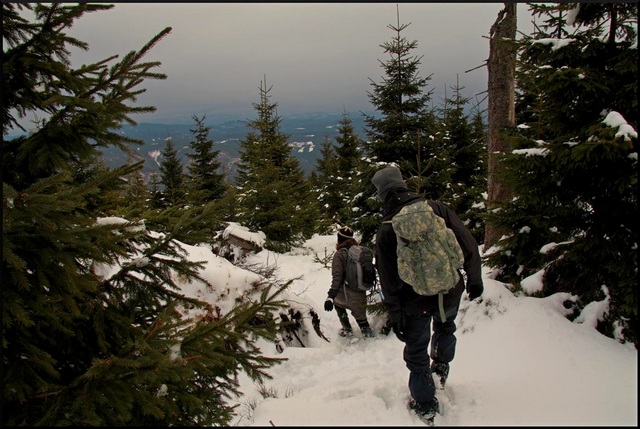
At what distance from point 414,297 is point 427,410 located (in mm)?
1095

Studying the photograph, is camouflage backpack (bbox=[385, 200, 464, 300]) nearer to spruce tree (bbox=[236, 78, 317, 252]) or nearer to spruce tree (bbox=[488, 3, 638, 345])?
spruce tree (bbox=[488, 3, 638, 345])

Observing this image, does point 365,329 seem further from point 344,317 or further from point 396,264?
point 396,264

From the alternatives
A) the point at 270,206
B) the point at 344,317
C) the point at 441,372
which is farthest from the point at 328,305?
the point at 270,206

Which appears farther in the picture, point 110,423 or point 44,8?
point 44,8

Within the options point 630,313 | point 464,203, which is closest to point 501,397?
point 630,313

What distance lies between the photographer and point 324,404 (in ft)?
12.1

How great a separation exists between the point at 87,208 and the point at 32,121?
2.68 ft

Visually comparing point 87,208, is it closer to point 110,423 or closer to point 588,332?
point 110,423

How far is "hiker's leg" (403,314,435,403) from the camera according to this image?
11.1 ft

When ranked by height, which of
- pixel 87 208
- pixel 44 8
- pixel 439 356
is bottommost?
pixel 439 356

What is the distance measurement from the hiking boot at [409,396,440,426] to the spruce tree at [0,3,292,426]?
1743 mm

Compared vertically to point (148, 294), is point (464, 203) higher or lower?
lower

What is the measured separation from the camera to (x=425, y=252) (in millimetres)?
3311

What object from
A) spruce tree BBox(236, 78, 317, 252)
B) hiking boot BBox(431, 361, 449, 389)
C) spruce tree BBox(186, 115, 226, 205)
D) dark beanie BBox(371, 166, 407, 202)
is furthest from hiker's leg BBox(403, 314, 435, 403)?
spruce tree BBox(186, 115, 226, 205)
